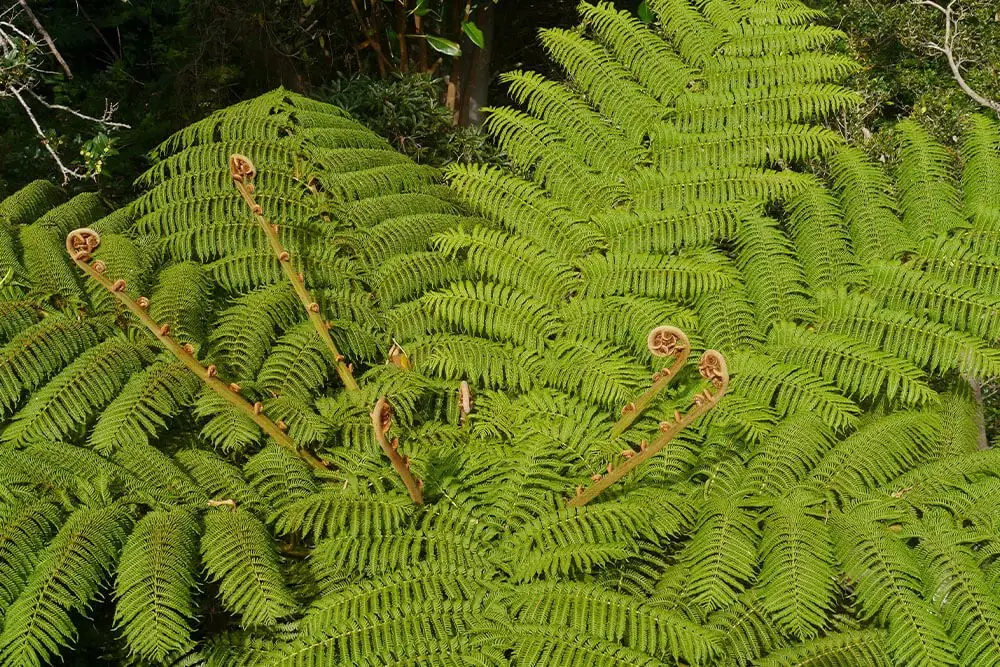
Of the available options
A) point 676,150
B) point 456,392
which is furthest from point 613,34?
point 456,392

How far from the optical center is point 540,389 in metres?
2.79

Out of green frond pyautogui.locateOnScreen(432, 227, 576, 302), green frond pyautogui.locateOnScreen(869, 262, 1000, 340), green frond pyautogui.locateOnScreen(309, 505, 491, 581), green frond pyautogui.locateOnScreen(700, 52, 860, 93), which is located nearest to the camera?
green frond pyautogui.locateOnScreen(309, 505, 491, 581)

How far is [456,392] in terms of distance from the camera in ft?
9.23

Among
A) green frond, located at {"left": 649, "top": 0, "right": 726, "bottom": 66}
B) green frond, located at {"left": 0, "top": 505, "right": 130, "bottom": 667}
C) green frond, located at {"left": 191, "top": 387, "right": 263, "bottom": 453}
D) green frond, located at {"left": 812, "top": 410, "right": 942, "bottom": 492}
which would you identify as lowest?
green frond, located at {"left": 0, "top": 505, "right": 130, "bottom": 667}

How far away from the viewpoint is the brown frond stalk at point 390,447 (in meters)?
1.86

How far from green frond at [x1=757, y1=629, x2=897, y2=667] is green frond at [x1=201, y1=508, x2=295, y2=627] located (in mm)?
1113

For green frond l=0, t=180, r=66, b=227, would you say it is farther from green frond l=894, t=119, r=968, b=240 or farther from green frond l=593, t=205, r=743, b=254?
green frond l=894, t=119, r=968, b=240

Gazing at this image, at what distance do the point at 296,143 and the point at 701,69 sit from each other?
149 cm

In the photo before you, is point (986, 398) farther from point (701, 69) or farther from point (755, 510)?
point (755, 510)

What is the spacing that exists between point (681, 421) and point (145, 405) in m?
1.45

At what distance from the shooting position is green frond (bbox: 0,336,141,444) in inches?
95.7

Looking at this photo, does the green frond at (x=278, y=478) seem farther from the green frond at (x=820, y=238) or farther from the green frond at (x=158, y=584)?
the green frond at (x=820, y=238)

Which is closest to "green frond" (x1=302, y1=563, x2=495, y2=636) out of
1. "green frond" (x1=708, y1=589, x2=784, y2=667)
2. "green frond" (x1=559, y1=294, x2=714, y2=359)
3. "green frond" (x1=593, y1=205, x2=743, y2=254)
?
"green frond" (x1=708, y1=589, x2=784, y2=667)

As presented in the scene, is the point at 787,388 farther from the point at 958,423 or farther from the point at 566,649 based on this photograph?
the point at 566,649
